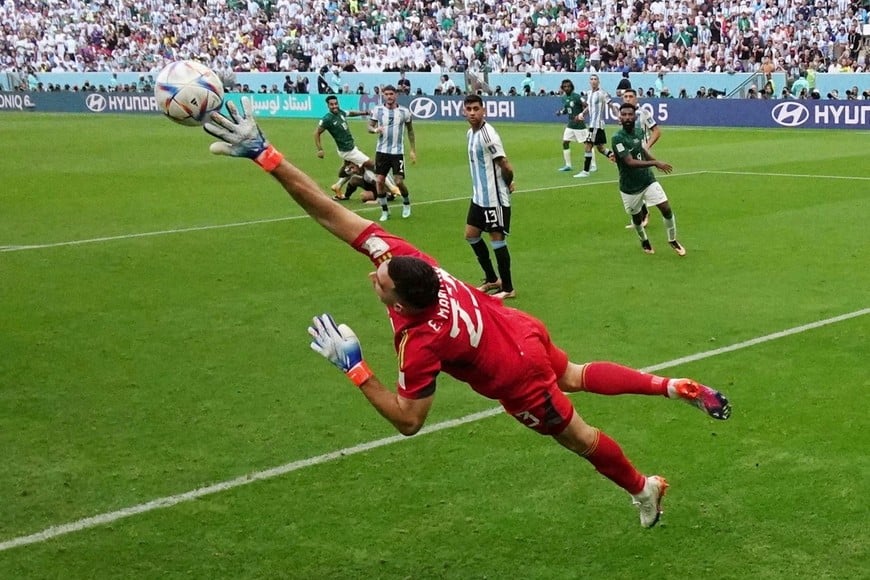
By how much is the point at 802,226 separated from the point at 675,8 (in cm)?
3055

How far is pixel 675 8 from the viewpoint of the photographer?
45281mm

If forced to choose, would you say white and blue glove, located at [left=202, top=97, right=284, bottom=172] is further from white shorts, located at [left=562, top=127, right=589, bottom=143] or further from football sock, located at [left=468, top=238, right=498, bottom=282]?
white shorts, located at [left=562, top=127, right=589, bottom=143]

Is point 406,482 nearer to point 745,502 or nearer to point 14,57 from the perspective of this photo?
point 745,502

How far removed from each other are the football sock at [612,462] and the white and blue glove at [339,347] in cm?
140

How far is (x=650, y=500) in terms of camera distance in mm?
6180

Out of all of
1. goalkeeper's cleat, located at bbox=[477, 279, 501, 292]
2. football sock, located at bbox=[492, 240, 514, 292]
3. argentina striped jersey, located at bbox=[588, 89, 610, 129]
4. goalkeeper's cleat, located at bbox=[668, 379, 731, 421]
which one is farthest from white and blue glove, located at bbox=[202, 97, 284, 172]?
argentina striped jersey, located at bbox=[588, 89, 610, 129]

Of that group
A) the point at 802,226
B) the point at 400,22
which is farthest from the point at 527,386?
the point at 400,22

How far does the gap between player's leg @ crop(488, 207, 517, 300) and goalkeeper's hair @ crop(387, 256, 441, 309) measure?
7443 millimetres

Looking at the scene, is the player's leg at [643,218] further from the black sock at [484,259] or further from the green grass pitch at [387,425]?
the black sock at [484,259]

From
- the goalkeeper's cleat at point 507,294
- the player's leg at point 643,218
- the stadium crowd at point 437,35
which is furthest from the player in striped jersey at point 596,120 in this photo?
the goalkeeper's cleat at point 507,294

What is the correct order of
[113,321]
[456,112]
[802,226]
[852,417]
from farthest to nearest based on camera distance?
[456,112] → [802,226] → [113,321] → [852,417]

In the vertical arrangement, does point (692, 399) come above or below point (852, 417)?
above

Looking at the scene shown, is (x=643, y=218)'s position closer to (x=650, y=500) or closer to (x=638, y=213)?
(x=638, y=213)

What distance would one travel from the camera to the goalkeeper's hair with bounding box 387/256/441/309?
17.2ft
